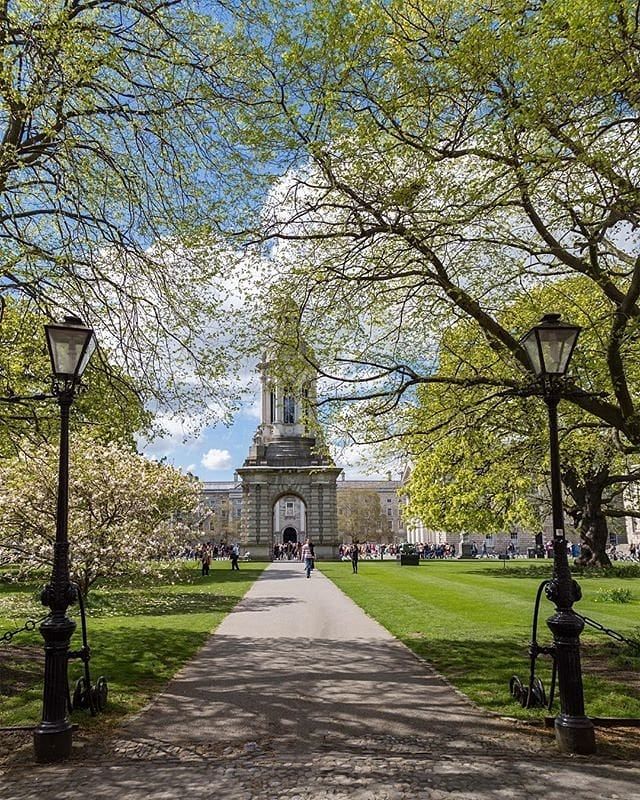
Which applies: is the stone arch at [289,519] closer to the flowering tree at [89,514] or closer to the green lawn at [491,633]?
the green lawn at [491,633]

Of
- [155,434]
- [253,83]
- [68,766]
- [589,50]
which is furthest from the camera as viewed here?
[155,434]

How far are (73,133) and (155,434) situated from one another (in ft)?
18.0

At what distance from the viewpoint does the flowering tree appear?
59.1ft

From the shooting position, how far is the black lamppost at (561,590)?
20.8ft

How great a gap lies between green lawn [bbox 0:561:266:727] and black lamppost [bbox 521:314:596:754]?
15.1 ft

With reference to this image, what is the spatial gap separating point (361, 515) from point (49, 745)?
4736 inches

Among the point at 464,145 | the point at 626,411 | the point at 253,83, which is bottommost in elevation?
the point at 626,411

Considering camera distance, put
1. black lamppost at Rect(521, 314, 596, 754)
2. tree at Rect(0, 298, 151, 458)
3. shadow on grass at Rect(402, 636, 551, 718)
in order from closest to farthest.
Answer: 1. black lamppost at Rect(521, 314, 596, 754)
2. shadow on grass at Rect(402, 636, 551, 718)
3. tree at Rect(0, 298, 151, 458)

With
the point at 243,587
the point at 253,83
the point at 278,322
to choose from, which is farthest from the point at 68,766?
the point at 243,587

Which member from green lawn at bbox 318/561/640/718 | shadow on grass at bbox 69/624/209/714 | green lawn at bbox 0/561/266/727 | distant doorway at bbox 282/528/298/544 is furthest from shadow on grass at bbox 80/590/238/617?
distant doorway at bbox 282/528/298/544

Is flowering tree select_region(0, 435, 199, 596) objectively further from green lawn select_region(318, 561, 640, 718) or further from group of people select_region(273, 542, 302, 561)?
group of people select_region(273, 542, 302, 561)

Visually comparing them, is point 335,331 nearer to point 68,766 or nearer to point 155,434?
point 155,434

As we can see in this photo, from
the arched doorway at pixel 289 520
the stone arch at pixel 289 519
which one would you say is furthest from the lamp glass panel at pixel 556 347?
the stone arch at pixel 289 519

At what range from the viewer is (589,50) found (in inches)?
319
